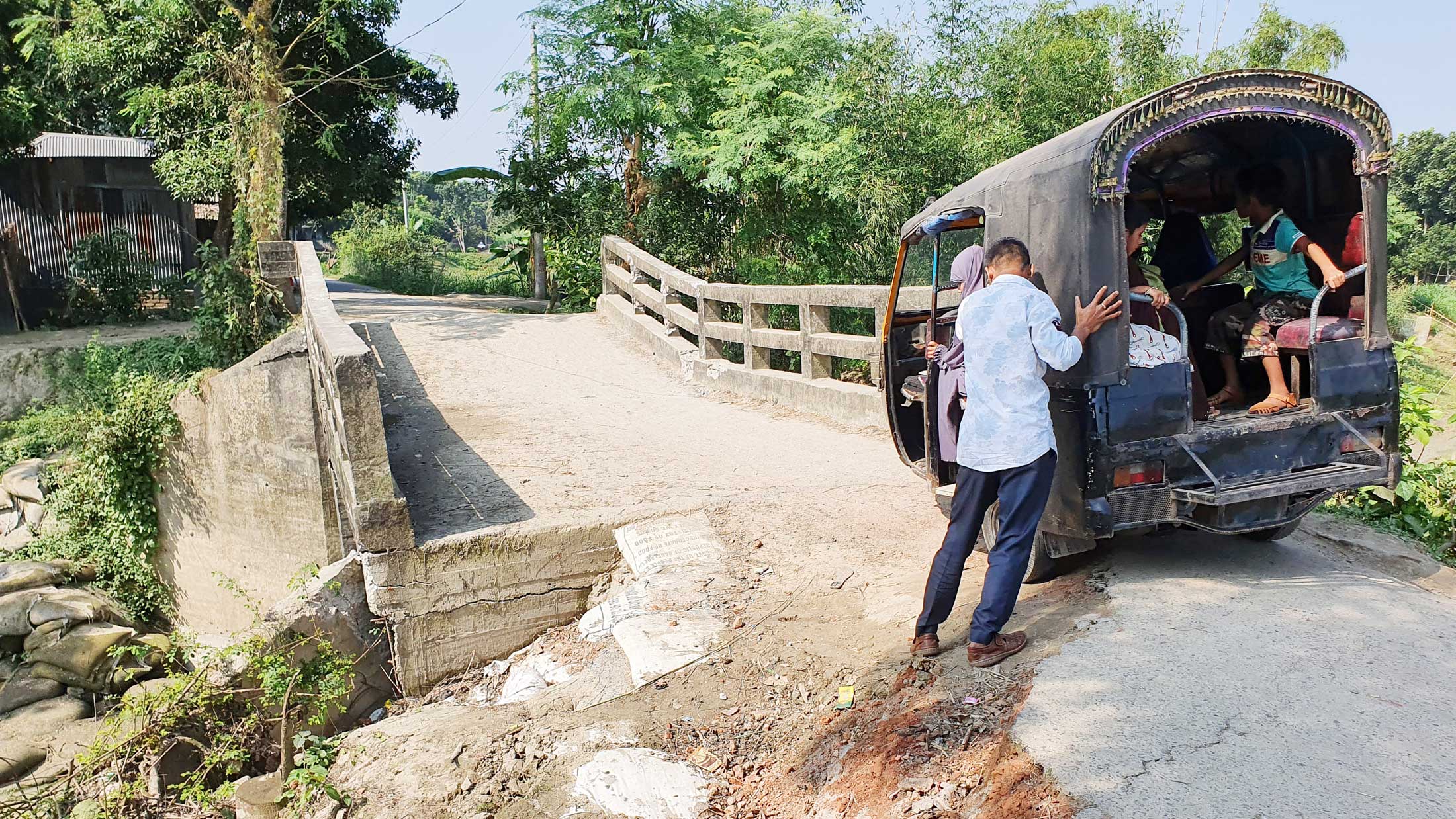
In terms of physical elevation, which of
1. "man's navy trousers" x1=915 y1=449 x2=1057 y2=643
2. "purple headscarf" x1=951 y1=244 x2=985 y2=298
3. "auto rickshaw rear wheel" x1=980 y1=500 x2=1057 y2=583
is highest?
"purple headscarf" x1=951 y1=244 x2=985 y2=298

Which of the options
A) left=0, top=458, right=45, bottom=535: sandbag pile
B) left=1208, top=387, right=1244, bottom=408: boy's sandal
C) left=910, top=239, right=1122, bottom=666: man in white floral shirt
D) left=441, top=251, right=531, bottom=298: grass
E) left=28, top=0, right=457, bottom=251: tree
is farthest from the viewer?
left=441, top=251, right=531, bottom=298: grass

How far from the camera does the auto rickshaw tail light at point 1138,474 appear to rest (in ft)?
13.6

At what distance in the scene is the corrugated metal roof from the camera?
16547 millimetres

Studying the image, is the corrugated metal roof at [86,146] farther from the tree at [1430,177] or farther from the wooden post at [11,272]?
the tree at [1430,177]

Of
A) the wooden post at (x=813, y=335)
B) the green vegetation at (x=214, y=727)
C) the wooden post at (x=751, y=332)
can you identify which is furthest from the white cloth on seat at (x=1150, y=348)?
the wooden post at (x=751, y=332)

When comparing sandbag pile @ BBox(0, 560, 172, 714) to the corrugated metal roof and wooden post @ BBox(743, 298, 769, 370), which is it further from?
the corrugated metal roof

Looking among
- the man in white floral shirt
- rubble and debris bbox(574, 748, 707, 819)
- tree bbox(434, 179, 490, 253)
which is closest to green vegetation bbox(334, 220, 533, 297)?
rubble and debris bbox(574, 748, 707, 819)

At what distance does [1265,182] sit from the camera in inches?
197

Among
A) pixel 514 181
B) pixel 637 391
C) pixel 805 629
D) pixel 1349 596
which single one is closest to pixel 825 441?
pixel 637 391

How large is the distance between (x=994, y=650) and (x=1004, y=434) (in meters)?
0.87

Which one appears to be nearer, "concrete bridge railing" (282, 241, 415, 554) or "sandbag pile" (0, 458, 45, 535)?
"concrete bridge railing" (282, 241, 415, 554)

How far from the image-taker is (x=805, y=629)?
4.86 metres

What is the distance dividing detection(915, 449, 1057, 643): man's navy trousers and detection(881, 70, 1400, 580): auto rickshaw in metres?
0.54

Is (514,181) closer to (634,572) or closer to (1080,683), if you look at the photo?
(634,572)
